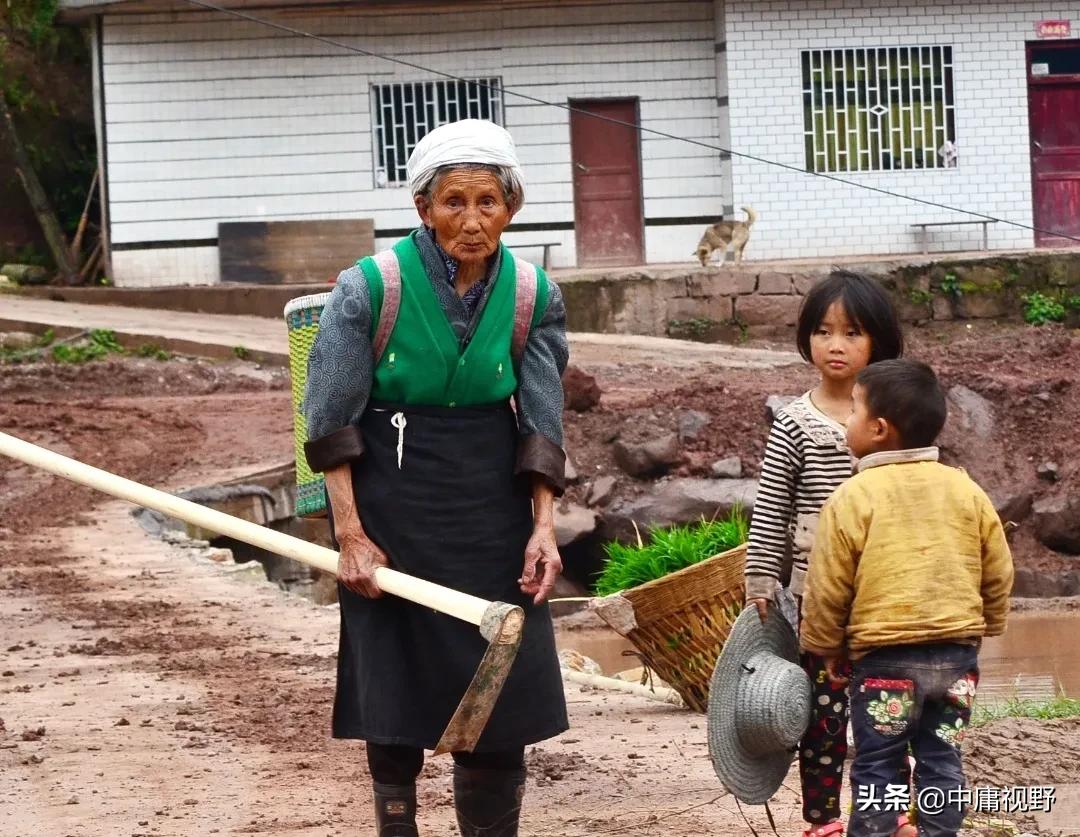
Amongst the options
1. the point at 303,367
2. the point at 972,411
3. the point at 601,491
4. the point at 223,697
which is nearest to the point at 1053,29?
the point at 972,411

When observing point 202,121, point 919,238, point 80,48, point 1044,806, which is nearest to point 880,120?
point 919,238

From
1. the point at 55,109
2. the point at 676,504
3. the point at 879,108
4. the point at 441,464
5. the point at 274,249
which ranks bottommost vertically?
the point at 676,504

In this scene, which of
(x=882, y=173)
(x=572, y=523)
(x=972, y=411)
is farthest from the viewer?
(x=882, y=173)

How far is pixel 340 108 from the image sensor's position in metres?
21.1

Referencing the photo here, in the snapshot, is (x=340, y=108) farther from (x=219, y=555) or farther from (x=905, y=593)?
(x=905, y=593)

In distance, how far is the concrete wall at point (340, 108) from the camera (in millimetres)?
20875

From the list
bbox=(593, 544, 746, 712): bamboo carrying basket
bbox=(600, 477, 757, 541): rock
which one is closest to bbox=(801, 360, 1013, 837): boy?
bbox=(593, 544, 746, 712): bamboo carrying basket

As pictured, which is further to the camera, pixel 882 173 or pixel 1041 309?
pixel 882 173

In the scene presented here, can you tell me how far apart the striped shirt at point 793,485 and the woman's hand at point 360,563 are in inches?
37.7

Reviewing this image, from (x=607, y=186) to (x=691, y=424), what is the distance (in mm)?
8797

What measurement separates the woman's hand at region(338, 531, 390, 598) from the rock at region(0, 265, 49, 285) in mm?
19140

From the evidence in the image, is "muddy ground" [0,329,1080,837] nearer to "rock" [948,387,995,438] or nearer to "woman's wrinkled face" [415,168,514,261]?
"rock" [948,387,995,438]

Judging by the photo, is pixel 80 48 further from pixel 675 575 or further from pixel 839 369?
pixel 839 369

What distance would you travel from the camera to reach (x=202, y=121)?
2097 cm
